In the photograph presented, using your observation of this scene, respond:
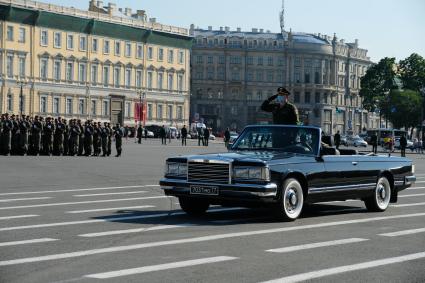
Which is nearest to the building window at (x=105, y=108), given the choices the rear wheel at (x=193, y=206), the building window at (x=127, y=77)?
the building window at (x=127, y=77)

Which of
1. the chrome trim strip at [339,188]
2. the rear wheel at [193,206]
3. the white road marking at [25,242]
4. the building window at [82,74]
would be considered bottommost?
the white road marking at [25,242]

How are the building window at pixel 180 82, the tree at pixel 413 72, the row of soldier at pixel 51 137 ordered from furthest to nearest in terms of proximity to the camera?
the tree at pixel 413 72, the building window at pixel 180 82, the row of soldier at pixel 51 137

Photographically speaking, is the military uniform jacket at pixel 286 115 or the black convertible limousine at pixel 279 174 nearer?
the black convertible limousine at pixel 279 174

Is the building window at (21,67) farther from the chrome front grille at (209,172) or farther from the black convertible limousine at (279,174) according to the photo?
the chrome front grille at (209,172)

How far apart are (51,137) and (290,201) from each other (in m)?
31.0

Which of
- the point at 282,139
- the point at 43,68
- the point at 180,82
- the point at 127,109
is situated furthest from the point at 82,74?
the point at 282,139

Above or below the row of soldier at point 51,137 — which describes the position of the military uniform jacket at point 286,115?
above

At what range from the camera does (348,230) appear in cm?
1513

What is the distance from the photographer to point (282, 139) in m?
17.8

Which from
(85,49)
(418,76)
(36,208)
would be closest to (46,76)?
(85,49)

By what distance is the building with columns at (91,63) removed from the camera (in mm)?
114312

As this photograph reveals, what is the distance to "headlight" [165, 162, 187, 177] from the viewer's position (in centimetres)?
1662

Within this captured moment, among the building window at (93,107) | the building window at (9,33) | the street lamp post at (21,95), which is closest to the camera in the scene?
the building window at (9,33)

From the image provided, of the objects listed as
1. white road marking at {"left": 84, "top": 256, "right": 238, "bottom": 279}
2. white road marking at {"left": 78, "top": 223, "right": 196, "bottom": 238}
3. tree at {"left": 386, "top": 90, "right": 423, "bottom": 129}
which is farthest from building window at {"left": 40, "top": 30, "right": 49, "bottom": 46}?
white road marking at {"left": 84, "top": 256, "right": 238, "bottom": 279}
